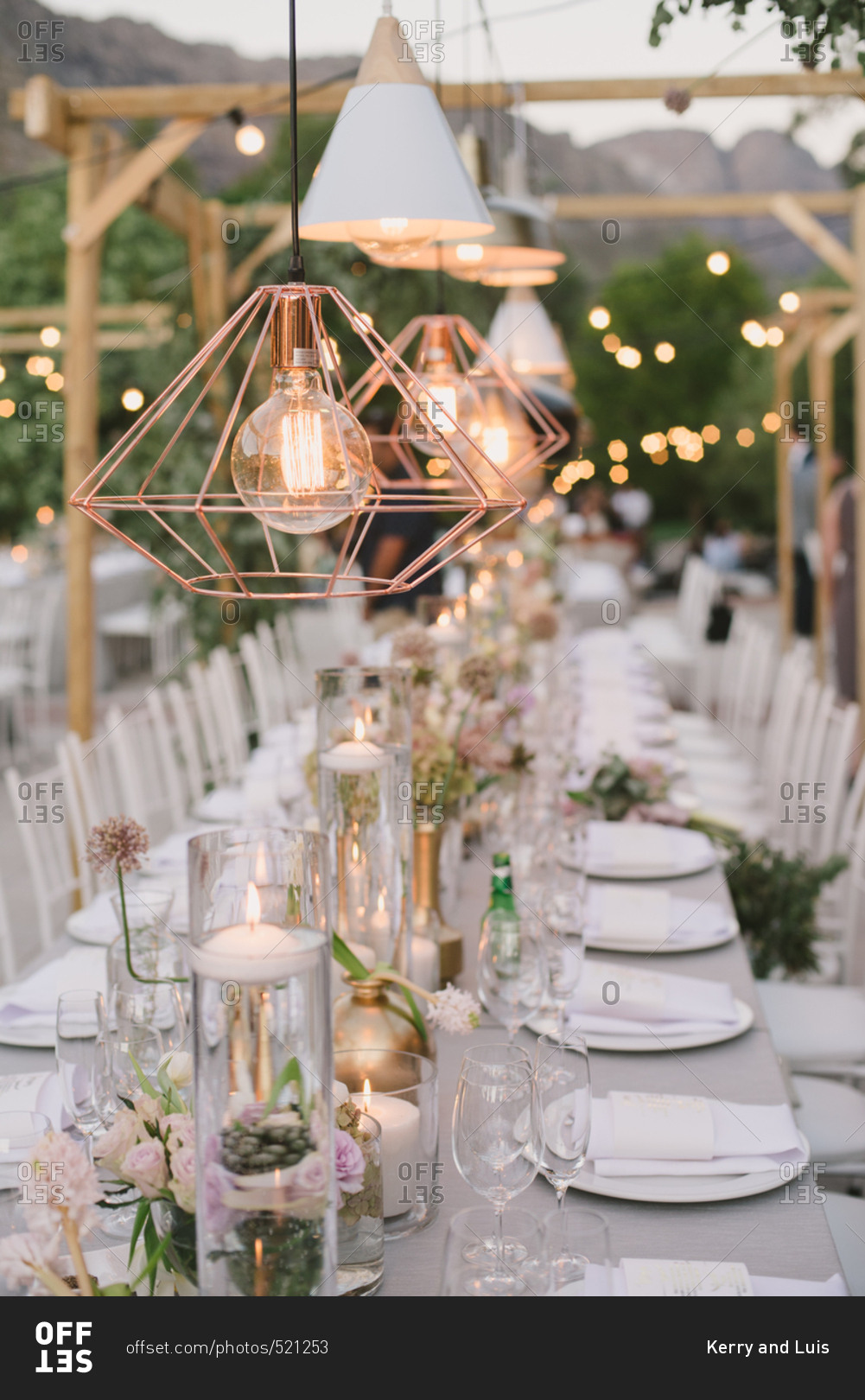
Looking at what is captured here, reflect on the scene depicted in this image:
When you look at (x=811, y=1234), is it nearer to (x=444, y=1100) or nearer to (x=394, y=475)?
(x=444, y=1100)

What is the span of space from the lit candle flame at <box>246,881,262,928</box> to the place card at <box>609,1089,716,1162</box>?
666mm

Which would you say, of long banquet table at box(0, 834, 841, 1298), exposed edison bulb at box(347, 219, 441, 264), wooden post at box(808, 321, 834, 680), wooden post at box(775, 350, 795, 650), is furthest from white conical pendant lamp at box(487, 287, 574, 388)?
wooden post at box(775, 350, 795, 650)

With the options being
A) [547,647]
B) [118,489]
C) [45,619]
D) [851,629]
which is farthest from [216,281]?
[851,629]

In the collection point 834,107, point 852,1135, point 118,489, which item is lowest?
point 852,1135

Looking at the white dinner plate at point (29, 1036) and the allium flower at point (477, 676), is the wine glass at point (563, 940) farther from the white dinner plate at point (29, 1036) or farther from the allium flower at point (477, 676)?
the white dinner plate at point (29, 1036)

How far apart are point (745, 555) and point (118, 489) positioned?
42.9 feet

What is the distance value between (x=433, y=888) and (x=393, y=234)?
40.5 inches

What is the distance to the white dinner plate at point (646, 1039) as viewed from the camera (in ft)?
5.98

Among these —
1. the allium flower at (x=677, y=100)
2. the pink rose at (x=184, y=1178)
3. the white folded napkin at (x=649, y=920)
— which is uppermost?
the allium flower at (x=677, y=100)

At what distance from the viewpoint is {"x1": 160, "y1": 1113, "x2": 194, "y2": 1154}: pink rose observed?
111 cm

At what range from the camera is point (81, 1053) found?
4.68ft

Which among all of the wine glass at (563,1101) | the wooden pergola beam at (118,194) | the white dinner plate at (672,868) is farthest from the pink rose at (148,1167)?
the wooden pergola beam at (118,194)

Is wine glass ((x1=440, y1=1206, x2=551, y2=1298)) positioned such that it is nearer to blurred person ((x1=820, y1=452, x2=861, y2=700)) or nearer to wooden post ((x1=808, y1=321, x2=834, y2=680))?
blurred person ((x1=820, y1=452, x2=861, y2=700))
